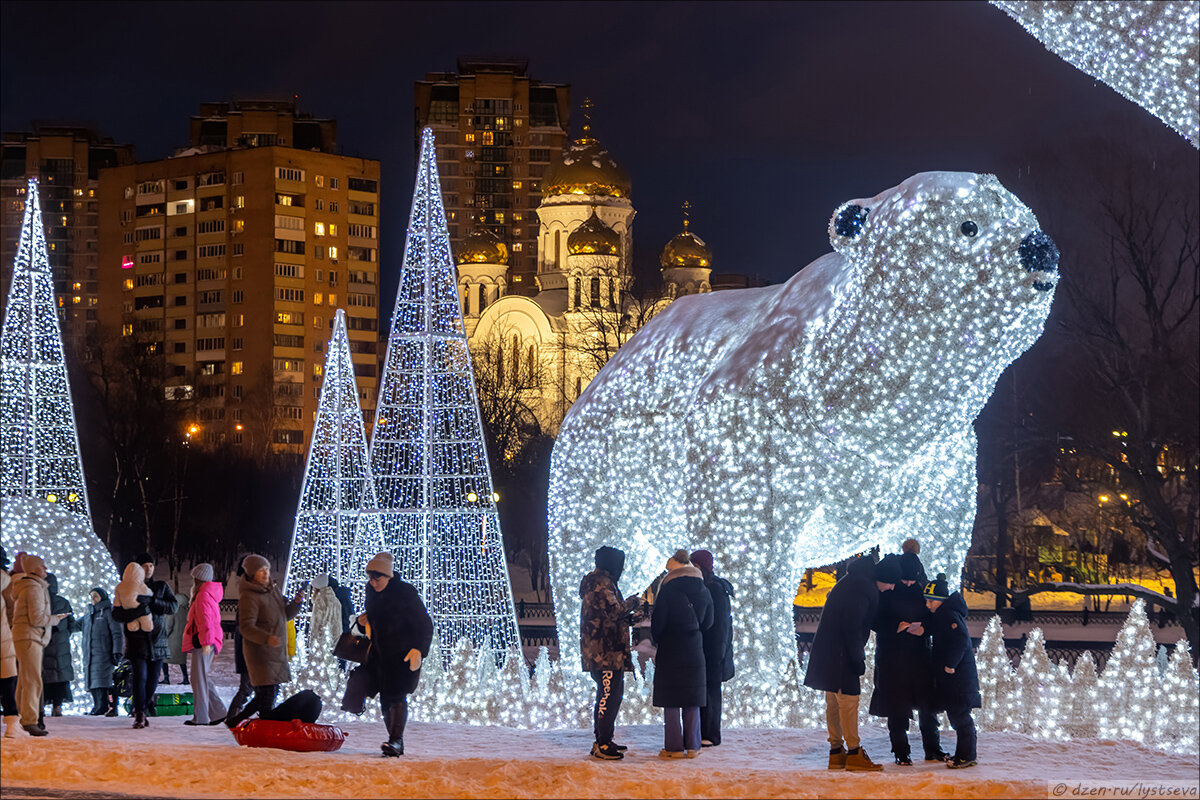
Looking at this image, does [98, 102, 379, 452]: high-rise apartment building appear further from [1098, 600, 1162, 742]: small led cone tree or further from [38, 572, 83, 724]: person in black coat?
[1098, 600, 1162, 742]: small led cone tree

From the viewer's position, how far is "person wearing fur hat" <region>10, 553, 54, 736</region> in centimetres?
1039

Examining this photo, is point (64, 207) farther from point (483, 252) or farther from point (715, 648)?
point (715, 648)

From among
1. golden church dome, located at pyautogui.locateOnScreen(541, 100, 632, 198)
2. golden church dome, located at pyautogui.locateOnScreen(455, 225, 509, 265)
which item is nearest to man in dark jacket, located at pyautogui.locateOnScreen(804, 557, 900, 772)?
golden church dome, located at pyautogui.locateOnScreen(541, 100, 632, 198)

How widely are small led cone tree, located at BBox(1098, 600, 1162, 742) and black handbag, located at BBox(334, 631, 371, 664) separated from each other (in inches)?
185

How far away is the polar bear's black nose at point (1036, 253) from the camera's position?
9.95 metres

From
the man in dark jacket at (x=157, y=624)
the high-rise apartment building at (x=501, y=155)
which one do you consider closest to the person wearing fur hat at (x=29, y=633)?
the man in dark jacket at (x=157, y=624)

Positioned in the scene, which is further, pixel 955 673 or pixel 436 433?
pixel 436 433

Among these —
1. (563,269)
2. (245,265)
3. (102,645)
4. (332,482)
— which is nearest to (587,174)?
(563,269)

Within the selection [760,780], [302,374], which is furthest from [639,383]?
[302,374]

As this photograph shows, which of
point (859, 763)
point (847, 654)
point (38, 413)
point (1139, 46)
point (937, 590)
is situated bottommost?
point (859, 763)

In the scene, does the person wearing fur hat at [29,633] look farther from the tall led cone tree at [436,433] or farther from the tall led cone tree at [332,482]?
the tall led cone tree at [332,482]

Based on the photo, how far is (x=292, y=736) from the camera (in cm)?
959

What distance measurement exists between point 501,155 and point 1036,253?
321 ft

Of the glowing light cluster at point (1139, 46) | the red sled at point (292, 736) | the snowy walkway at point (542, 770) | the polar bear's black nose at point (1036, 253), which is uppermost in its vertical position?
the glowing light cluster at point (1139, 46)
